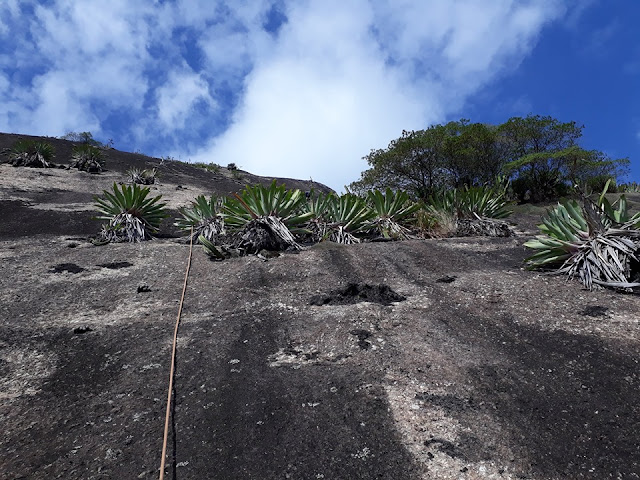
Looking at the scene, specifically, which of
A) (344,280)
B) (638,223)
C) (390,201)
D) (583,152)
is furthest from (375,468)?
(583,152)

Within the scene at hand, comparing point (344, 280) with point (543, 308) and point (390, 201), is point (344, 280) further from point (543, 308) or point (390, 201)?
point (390, 201)

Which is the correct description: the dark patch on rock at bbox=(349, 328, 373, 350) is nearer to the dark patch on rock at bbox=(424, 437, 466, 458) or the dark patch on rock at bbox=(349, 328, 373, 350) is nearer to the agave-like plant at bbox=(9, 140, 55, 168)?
the dark patch on rock at bbox=(424, 437, 466, 458)

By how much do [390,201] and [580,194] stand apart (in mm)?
4816

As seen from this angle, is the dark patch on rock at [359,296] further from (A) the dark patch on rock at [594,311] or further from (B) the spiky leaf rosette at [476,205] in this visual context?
(B) the spiky leaf rosette at [476,205]

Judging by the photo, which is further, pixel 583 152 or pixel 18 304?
pixel 583 152

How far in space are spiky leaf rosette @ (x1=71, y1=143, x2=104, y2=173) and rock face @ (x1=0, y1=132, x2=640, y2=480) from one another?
13669 mm

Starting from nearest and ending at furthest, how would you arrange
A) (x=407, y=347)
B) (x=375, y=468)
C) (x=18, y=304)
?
(x=375, y=468), (x=407, y=347), (x=18, y=304)

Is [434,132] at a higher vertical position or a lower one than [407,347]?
higher

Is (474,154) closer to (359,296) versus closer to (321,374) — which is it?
(359,296)

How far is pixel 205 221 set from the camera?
955cm

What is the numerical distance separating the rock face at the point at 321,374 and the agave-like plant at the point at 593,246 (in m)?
0.31

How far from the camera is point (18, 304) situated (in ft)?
17.3

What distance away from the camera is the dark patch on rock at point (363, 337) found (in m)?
4.02

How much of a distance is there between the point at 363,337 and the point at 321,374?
761 mm
